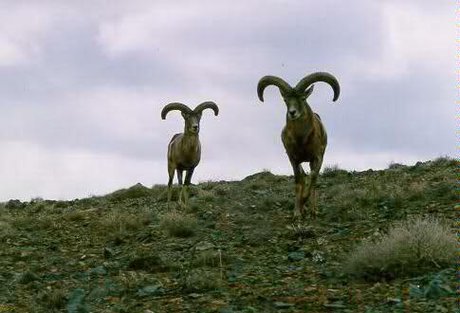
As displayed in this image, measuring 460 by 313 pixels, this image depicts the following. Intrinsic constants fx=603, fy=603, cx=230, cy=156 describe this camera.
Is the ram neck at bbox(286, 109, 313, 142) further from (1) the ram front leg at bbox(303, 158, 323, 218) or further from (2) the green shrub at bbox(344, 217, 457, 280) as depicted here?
(2) the green shrub at bbox(344, 217, 457, 280)

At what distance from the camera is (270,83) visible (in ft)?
46.8

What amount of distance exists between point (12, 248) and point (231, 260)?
18.5 feet

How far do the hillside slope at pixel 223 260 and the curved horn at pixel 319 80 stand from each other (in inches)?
105

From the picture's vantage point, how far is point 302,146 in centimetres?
1370

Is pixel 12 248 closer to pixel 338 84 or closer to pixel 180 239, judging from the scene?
pixel 180 239

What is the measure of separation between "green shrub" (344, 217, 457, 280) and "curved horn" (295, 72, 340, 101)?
609 centimetres

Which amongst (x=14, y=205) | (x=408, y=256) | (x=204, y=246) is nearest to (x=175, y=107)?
(x=204, y=246)

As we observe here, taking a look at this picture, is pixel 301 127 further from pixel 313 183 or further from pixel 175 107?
pixel 175 107

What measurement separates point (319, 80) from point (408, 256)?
6881mm

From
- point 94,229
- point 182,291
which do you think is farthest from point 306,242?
point 94,229

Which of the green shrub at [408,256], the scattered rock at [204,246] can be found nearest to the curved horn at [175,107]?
the scattered rock at [204,246]

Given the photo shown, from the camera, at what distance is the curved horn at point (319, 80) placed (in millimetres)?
13641

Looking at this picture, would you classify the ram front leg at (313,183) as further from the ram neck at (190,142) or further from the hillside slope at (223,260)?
the ram neck at (190,142)

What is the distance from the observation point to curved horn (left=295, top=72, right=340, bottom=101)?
13.6 metres
